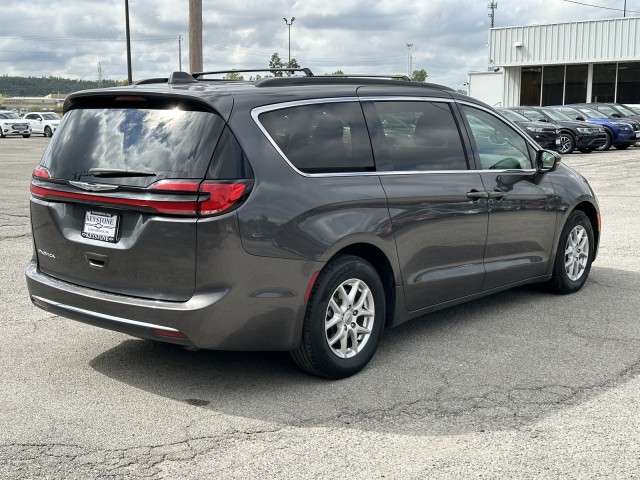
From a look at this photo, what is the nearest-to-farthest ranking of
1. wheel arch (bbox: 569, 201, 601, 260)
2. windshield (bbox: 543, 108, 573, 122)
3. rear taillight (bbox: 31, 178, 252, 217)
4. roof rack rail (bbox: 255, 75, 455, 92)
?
rear taillight (bbox: 31, 178, 252, 217), roof rack rail (bbox: 255, 75, 455, 92), wheel arch (bbox: 569, 201, 601, 260), windshield (bbox: 543, 108, 573, 122)

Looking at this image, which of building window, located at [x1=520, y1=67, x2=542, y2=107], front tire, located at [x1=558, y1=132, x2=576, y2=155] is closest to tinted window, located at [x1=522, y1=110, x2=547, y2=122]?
front tire, located at [x1=558, y1=132, x2=576, y2=155]

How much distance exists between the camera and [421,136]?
5.56m

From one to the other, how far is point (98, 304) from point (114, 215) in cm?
51

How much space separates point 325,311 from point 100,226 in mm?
1349

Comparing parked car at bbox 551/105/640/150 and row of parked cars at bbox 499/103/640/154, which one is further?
parked car at bbox 551/105/640/150

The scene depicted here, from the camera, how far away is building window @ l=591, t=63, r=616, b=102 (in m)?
44.0

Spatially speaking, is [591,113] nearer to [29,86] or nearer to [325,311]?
[325,311]

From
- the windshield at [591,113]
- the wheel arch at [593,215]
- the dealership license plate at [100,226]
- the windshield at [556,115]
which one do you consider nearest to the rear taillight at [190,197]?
the dealership license plate at [100,226]

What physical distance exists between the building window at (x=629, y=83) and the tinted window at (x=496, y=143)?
4027cm

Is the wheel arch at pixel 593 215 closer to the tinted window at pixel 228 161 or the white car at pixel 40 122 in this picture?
the tinted window at pixel 228 161

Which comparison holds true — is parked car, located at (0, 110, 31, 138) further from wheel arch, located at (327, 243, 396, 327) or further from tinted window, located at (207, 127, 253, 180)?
tinted window, located at (207, 127, 253, 180)

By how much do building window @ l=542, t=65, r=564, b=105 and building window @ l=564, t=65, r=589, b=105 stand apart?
0.39m

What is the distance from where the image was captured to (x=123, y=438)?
13.1 ft

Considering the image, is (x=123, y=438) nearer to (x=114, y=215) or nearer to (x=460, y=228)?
(x=114, y=215)
